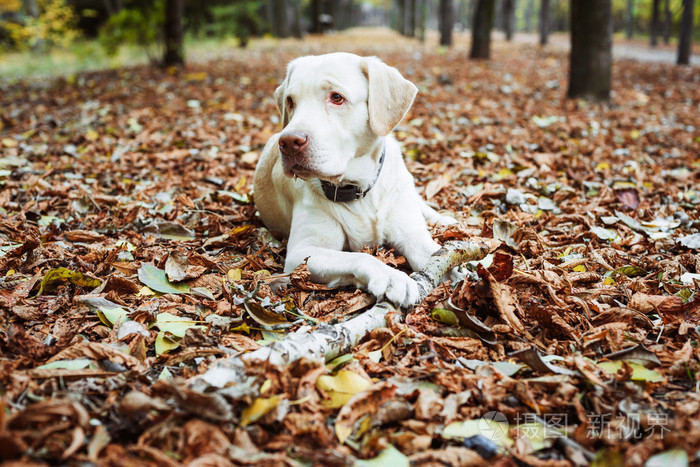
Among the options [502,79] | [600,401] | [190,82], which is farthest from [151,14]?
[600,401]

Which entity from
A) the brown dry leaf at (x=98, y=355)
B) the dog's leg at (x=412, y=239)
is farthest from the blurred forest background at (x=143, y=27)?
the brown dry leaf at (x=98, y=355)

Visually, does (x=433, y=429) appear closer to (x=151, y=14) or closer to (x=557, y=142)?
(x=557, y=142)

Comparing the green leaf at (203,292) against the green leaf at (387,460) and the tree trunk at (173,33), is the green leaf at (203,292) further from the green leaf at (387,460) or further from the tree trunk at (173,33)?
the tree trunk at (173,33)

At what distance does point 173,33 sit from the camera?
11.9m

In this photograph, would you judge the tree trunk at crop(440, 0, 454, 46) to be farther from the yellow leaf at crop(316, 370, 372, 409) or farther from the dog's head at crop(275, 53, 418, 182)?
the yellow leaf at crop(316, 370, 372, 409)

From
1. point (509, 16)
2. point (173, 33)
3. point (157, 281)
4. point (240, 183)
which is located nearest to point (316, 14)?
point (509, 16)

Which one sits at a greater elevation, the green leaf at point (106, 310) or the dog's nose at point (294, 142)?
the dog's nose at point (294, 142)

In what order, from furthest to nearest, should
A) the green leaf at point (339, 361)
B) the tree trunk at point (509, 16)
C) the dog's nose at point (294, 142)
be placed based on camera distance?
1. the tree trunk at point (509, 16)
2. the dog's nose at point (294, 142)
3. the green leaf at point (339, 361)

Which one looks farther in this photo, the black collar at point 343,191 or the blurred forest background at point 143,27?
the blurred forest background at point 143,27

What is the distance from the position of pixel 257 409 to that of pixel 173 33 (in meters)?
11.9

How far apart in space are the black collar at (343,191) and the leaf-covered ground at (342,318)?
1.39 ft

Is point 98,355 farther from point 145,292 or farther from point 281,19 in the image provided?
point 281,19

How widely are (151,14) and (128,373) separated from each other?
12.5 metres

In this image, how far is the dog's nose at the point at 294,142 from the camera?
9.53 ft
